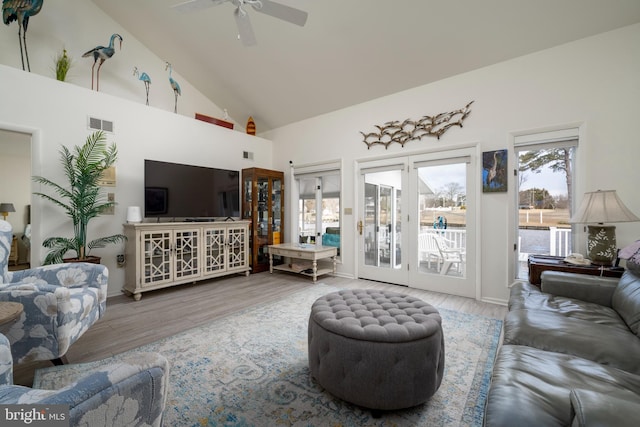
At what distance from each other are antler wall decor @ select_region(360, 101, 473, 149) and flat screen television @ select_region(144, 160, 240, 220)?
249 centimetres

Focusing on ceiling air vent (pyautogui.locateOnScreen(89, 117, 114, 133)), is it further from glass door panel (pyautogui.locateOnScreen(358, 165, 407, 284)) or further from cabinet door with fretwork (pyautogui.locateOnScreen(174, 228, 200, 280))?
glass door panel (pyautogui.locateOnScreen(358, 165, 407, 284))

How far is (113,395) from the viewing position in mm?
728

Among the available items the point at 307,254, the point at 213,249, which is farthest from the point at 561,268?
the point at 213,249

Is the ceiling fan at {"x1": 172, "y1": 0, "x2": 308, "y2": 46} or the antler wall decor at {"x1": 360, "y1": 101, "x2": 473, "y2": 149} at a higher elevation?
the ceiling fan at {"x1": 172, "y1": 0, "x2": 308, "y2": 46}

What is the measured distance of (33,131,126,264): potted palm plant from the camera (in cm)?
316

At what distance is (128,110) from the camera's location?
12.5 ft

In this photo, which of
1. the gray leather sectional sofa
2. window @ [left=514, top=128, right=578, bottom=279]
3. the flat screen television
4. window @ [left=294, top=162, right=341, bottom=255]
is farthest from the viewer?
window @ [left=294, top=162, right=341, bottom=255]

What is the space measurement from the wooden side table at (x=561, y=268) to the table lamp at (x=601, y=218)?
18cm

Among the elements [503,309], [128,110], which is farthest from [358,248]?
[128,110]

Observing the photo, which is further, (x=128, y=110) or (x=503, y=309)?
(x=128, y=110)

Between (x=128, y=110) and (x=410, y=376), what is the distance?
460 cm

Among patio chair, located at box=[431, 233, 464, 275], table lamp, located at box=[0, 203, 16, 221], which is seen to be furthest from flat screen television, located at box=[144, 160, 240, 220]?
table lamp, located at box=[0, 203, 16, 221]

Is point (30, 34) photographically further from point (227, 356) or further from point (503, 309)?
point (503, 309)

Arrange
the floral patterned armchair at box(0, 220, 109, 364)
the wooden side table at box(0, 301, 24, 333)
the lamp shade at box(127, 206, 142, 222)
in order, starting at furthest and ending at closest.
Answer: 1. the lamp shade at box(127, 206, 142, 222)
2. the floral patterned armchair at box(0, 220, 109, 364)
3. the wooden side table at box(0, 301, 24, 333)
